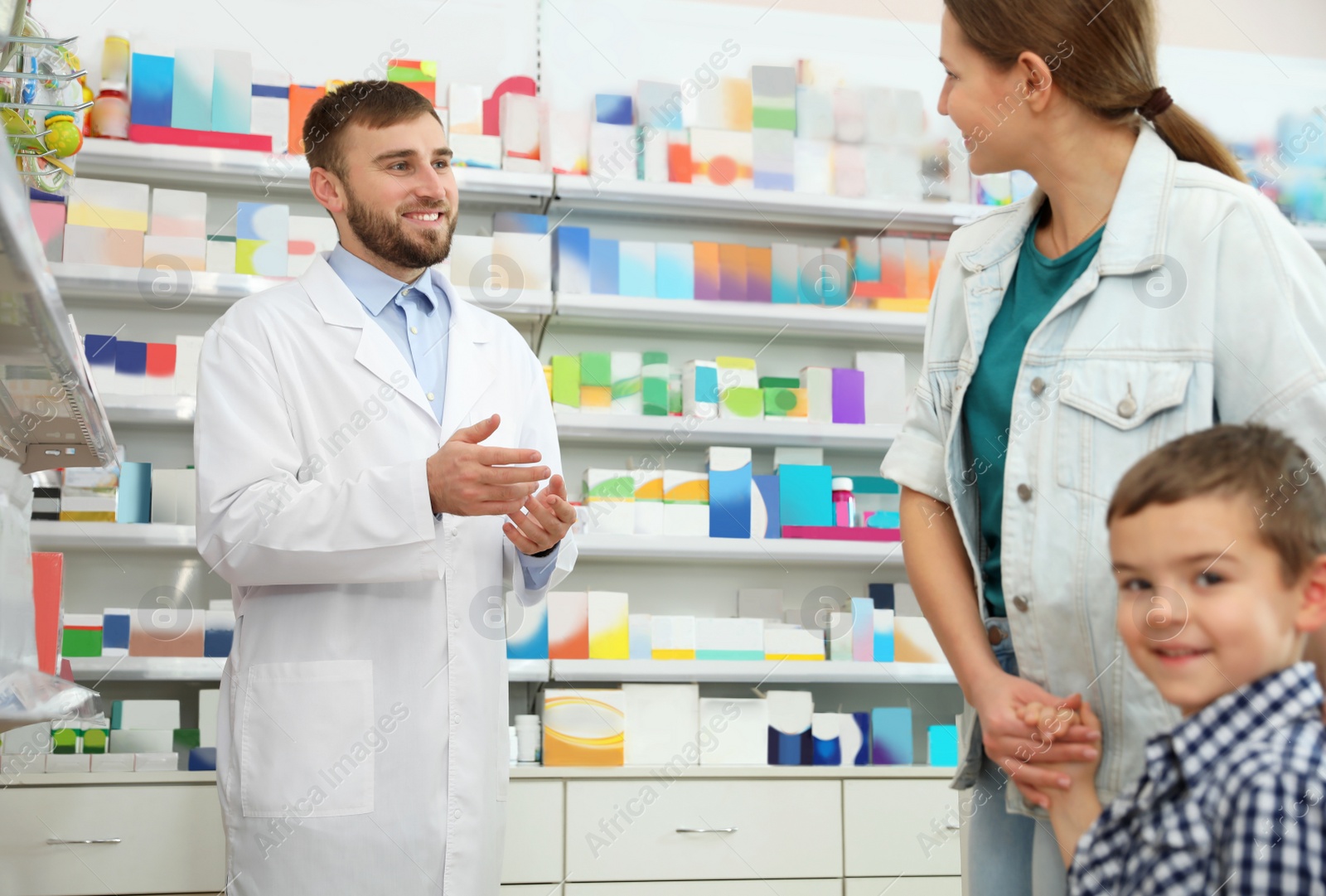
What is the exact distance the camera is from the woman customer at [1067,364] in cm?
92

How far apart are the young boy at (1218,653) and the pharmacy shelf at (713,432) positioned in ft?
7.00

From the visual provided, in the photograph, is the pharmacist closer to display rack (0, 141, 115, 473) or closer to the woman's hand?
display rack (0, 141, 115, 473)

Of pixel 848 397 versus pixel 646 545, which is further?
pixel 848 397

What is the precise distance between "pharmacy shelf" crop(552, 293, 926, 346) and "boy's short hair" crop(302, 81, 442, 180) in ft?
2.97

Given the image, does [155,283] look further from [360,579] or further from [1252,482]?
[1252,482]

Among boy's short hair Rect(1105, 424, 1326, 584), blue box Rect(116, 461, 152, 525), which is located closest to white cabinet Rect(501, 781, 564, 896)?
blue box Rect(116, 461, 152, 525)

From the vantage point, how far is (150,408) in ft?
8.87

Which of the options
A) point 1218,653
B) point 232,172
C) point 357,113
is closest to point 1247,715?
point 1218,653

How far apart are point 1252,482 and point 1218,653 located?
125 mm

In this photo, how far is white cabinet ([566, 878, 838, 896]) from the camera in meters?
2.56

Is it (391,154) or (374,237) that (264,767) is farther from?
(391,154)

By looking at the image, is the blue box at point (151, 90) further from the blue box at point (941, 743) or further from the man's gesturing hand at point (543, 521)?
the blue box at point (941, 743)

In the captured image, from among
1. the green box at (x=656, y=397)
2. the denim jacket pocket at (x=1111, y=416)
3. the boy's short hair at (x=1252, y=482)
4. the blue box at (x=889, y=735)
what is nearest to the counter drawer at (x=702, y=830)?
the blue box at (x=889, y=735)

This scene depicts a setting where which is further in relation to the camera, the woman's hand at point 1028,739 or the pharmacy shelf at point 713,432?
the pharmacy shelf at point 713,432
